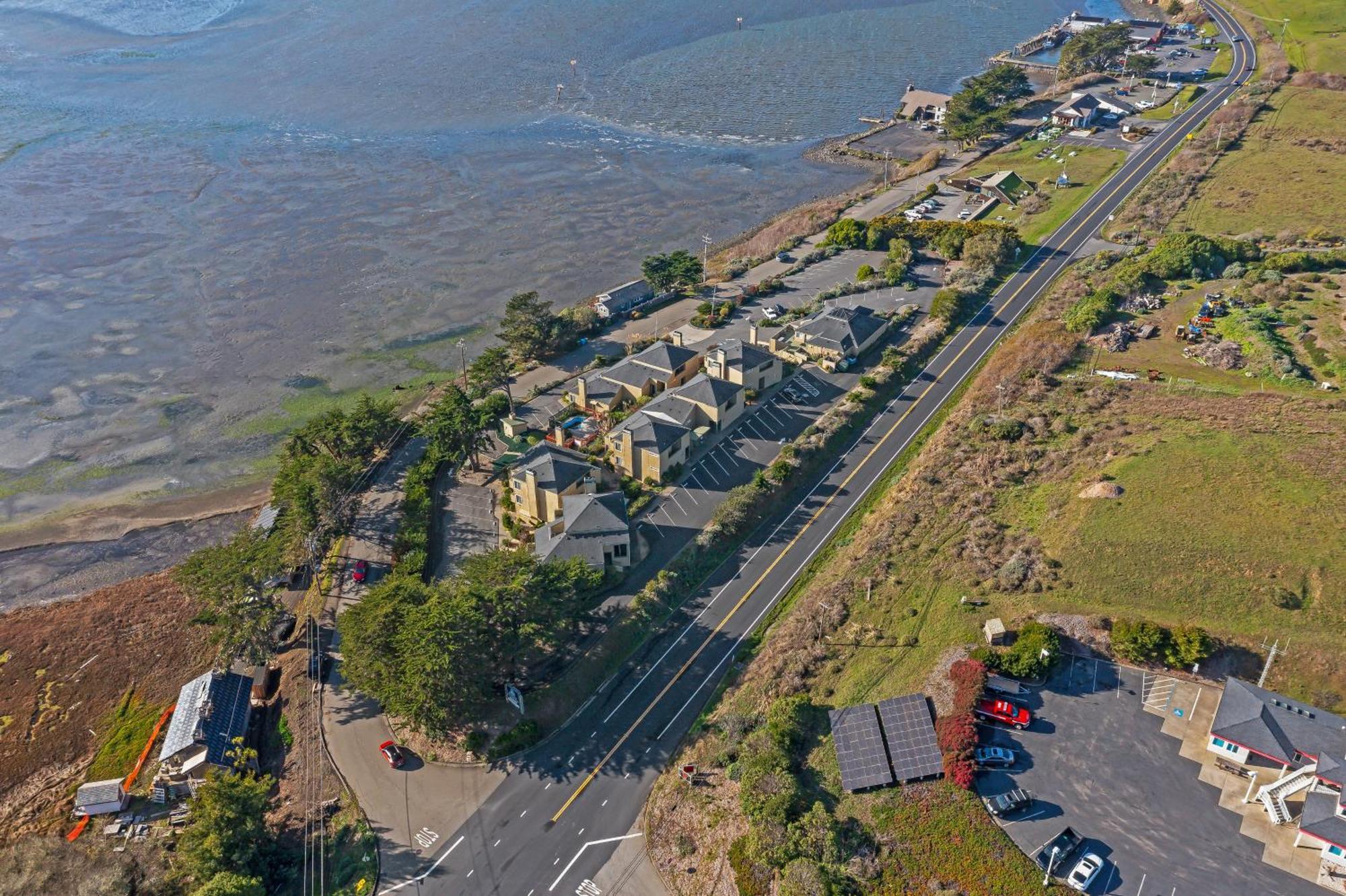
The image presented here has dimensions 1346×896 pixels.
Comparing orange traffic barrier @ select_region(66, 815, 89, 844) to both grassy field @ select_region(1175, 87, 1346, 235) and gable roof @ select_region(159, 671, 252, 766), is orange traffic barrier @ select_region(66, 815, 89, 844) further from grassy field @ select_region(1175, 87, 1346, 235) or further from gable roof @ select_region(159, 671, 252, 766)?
grassy field @ select_region(1175, 87, 1346, 235)

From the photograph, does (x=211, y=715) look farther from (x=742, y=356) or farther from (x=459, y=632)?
(x=742, y=356)

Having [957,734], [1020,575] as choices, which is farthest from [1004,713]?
[1020,575]

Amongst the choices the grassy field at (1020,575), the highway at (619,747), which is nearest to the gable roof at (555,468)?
the highway at (619,747)

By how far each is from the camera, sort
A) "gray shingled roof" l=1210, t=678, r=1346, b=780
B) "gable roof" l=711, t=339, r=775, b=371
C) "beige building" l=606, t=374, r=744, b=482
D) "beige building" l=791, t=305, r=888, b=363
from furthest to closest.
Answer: "beige building" l=791, t=305, r=888, b=363 → "gable roof" l=711, t=339, r=775, b=371 → "beige building" l=606, t=374, r=744, b=482 → "gray shingled roof" l=1210, t=678, r=1346, b=780

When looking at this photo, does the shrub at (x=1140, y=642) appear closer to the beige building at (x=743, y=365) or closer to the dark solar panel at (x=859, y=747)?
the dark solar panel at (x=859, y=747)

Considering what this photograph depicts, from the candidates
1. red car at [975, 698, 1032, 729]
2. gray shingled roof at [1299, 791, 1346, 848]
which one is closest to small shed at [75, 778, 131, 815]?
red car at [975, 698, 1032, 729]

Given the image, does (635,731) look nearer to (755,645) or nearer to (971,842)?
(755,645)
